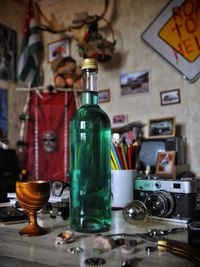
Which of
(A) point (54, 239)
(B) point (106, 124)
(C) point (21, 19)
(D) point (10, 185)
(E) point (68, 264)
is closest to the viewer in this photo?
(E) point (68, 264)

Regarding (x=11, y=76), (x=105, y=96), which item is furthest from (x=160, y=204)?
(x=11, y=76)

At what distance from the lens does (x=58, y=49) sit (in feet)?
7.03

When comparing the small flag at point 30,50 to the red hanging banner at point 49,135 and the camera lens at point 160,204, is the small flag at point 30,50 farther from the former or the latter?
the camera lens at point 160,204

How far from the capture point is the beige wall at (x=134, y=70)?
5.42 feet

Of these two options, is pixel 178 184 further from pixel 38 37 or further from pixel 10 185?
pixel 38 37

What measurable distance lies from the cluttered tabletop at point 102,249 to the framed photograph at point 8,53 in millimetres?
1574

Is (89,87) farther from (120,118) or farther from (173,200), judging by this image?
(120,118)

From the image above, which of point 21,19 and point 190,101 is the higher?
point 21,19

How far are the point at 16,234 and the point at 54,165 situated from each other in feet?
4.79

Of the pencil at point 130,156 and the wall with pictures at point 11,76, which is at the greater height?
the wall with pictures at point 11,76

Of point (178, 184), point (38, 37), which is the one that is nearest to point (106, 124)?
point (178, 184)

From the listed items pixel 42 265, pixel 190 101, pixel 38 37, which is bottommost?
pixel 42 265

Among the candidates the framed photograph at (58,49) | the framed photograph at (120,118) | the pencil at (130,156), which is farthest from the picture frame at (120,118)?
the pencil at (130,156)

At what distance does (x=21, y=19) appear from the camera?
220cm
